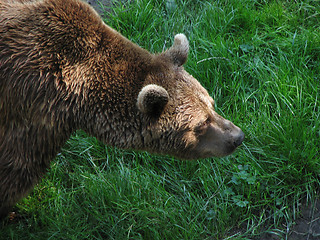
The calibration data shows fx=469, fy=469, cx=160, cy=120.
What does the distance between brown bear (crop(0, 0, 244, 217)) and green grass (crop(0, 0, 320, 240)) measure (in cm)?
89

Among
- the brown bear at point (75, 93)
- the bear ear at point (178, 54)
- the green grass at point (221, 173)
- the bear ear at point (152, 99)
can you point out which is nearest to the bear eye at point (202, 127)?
the brown bear at point (75, 93)

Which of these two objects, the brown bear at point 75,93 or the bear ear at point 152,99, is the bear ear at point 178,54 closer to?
the brown bear at point 75,93

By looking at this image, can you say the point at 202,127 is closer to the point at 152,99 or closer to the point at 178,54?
the point at 152,99

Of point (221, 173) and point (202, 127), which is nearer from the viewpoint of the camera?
point (202, 127)

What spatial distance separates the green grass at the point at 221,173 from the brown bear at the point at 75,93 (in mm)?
889

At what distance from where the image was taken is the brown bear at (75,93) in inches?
158

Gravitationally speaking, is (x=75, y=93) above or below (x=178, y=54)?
below

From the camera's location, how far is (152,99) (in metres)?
3.95

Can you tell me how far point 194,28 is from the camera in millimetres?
6344

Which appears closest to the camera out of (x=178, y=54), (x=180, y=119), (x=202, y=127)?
(x=180, y=119)

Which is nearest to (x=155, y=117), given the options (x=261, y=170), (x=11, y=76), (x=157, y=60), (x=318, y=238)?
(x=157, y=60)

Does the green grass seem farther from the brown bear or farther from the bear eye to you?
the bear eye

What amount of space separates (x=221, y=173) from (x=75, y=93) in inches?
80.2

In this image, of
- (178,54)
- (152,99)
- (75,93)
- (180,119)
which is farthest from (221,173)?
(75,93)
